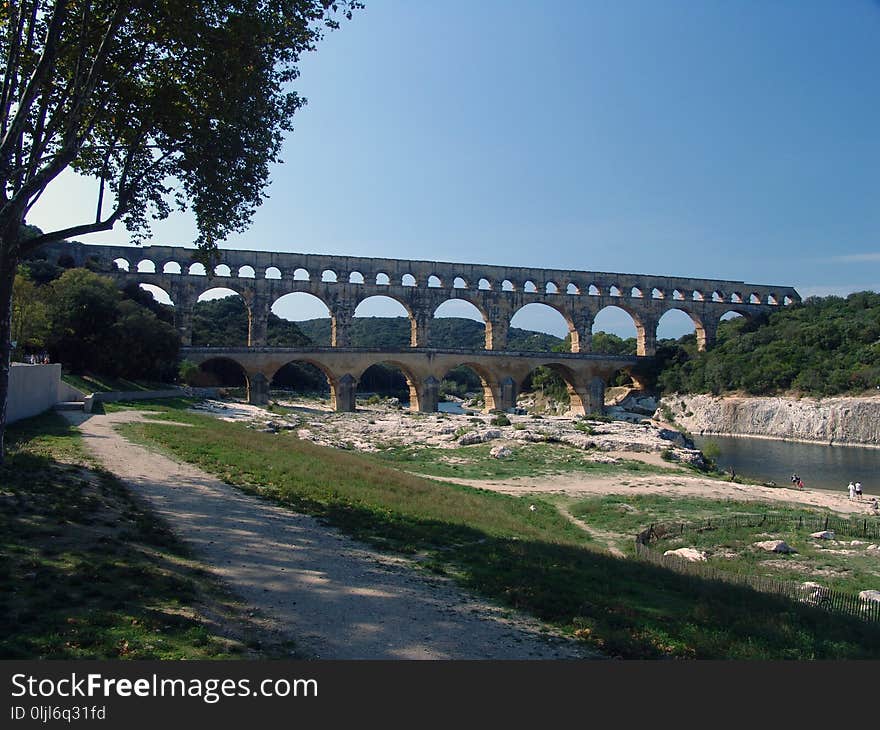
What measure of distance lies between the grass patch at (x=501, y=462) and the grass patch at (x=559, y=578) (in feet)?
29.9

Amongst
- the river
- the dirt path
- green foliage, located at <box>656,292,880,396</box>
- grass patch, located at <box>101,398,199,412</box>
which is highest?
green foliage, located at <box>656,292,880,396</box>

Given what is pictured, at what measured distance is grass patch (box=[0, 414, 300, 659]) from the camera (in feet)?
14.5

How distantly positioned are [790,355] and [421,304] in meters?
31.0

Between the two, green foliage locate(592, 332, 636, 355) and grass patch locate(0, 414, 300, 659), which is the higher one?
green foliage locate(592, 332, 636, 355)

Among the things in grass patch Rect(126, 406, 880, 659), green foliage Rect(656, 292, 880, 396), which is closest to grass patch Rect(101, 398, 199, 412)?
grass patch Rect(126, 406, 880, 659)

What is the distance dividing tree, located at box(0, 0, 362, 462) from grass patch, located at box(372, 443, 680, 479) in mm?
13574

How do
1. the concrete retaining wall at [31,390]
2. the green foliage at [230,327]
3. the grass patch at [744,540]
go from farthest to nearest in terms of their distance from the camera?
1. the green foliage at [230,327]
2. the concrete retaining wall at [31,390]
3. the grass patch at [744,540]

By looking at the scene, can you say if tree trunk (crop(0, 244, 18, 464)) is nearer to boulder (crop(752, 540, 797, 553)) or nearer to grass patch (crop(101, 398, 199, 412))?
grass patch (crop(101, 398, 199, 412))

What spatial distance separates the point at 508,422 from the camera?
38.5 metres

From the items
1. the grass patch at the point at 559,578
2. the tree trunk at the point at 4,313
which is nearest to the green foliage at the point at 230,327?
the grass patch at the point at 559,578

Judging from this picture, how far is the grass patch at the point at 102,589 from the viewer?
4.43m

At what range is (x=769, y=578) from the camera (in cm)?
1068

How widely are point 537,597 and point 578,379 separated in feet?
162

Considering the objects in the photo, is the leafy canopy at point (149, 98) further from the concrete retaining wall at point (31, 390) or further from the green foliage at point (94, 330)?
the green foliage at point (94, 330)
